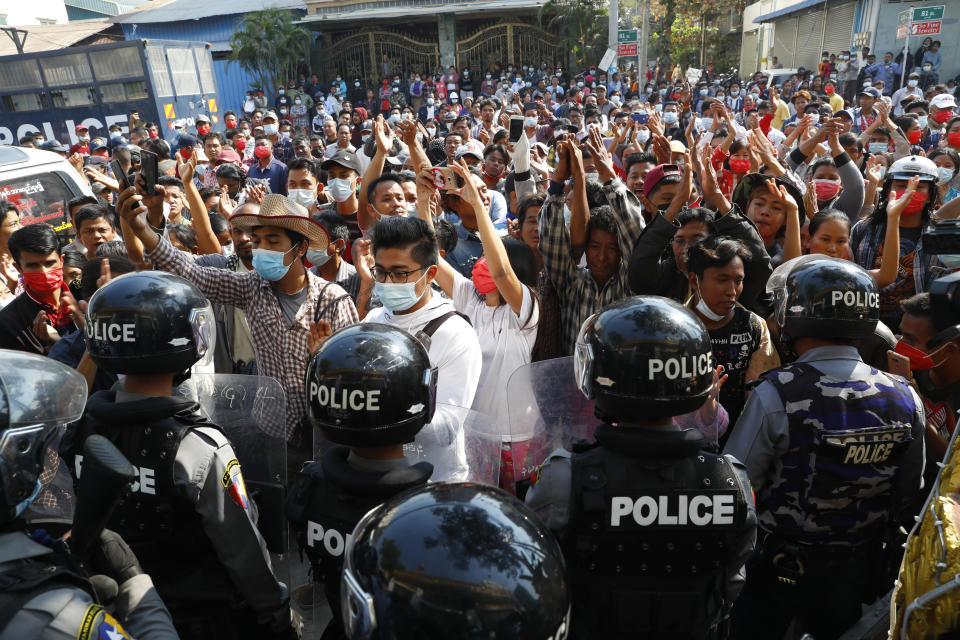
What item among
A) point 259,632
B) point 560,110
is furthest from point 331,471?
point 560,110

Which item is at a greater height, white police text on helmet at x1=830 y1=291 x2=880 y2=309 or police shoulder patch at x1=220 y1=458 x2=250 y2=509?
white police text on helmet at x1=830 y1=291 x2=880 y2=309

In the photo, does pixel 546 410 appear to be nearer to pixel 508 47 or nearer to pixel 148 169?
pixel 148 169

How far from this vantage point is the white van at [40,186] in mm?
5816

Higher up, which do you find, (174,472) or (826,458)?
(174,472)

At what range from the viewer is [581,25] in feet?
96.5

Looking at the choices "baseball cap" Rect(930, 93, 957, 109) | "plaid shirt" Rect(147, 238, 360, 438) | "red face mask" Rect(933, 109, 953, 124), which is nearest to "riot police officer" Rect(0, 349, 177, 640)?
"plaid shirt" Rect(147, 238, 360, 438)

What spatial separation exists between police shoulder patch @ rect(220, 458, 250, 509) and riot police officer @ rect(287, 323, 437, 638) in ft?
0.81

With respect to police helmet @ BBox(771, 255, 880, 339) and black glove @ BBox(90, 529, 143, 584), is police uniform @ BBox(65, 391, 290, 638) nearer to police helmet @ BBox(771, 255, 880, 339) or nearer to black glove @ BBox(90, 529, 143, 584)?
black glove @ BBox(90, 529, 143, 584)

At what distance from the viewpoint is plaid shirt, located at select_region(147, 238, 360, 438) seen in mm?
3180

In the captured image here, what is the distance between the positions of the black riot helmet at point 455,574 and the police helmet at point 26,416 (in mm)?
742

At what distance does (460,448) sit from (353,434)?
1.53 feet

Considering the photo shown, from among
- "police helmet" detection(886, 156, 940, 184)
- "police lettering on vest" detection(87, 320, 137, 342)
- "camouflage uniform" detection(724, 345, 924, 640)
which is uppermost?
"police lettering on vest" detection(87, 320, 137, 342)

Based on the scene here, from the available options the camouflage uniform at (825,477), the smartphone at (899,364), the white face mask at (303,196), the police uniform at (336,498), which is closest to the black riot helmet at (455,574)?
the police uniform at (336,498)

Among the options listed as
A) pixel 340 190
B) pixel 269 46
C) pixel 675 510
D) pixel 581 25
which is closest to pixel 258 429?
pixel 675 510
